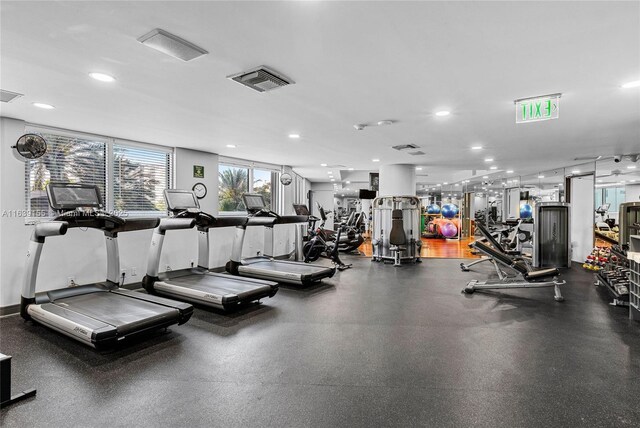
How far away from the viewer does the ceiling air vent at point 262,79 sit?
2.90 meters

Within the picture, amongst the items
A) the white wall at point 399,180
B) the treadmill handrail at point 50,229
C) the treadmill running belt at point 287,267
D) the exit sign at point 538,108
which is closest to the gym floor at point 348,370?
the treadmill handrail at point 50,229

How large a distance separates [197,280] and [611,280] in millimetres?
6326

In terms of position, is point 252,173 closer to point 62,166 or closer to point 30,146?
point 62,166

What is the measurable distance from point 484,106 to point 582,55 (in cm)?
132

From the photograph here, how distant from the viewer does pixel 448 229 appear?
13.8 metres

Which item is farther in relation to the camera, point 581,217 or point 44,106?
point 581,217

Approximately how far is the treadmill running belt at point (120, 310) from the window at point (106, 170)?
159 cm

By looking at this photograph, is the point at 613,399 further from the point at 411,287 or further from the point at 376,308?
the point at 411,287

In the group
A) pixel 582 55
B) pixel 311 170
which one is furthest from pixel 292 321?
pixel 311 170

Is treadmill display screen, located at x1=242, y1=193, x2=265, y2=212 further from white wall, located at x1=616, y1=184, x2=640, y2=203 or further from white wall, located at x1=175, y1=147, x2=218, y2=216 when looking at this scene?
white wall, located at x1=616, y1=184, x2=640, y2=203

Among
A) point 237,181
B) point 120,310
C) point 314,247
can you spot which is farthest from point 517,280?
point 237,181

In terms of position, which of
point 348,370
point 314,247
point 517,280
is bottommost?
point 348,370

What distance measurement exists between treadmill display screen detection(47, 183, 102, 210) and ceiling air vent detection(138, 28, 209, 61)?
8.14 feet

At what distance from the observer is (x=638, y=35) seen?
7.36ft
